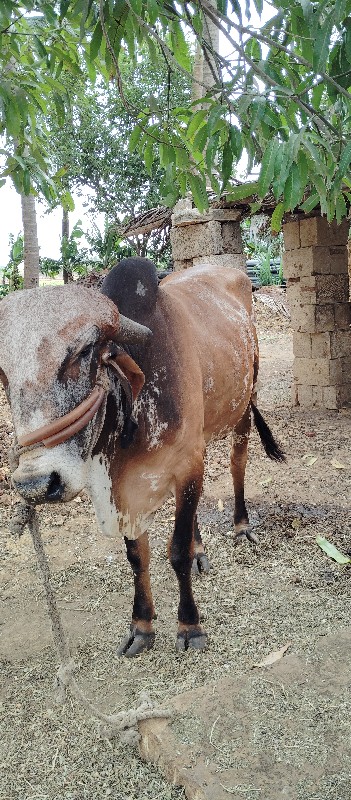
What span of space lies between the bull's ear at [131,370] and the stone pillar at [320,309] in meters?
5.31

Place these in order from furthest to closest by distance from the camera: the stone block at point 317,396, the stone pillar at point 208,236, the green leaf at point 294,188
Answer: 1. the stone block at point 317,396
2. the stone pillar at point 208,236
3. the green leaf at point 294,188

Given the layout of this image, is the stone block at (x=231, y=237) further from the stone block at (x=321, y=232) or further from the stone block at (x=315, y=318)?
the stone block at (x=315, y=318)

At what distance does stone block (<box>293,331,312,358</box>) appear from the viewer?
7512mm

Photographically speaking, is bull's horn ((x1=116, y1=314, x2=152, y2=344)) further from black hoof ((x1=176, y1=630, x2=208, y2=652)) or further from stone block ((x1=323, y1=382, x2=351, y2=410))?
stone block ((x1=323, y1=382, x2=351, y2=410))

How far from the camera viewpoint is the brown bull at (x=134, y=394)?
1.90 m

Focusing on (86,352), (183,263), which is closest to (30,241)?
(183,263)

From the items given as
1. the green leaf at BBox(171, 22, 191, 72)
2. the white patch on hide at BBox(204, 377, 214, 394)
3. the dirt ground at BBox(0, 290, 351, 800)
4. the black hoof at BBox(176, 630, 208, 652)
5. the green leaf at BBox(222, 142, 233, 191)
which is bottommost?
the dirt ground at BBox(0, 290, 351, 800)

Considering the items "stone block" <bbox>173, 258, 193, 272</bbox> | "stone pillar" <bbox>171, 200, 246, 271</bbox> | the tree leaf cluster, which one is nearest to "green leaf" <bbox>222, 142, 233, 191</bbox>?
the tree leaf cluster

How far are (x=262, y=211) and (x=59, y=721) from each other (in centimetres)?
555

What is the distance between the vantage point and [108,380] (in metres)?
2.13

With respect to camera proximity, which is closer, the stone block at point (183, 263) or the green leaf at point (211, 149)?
the green leaf at point (211, 149)

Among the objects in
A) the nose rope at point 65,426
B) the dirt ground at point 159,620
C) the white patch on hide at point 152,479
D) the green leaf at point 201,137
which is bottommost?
the dirt ground at point 159,620

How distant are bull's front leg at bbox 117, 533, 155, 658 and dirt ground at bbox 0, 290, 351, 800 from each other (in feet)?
0.20

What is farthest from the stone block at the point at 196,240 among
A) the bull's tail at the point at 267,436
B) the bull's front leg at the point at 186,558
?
the bull's front leg at the point at 186,558
